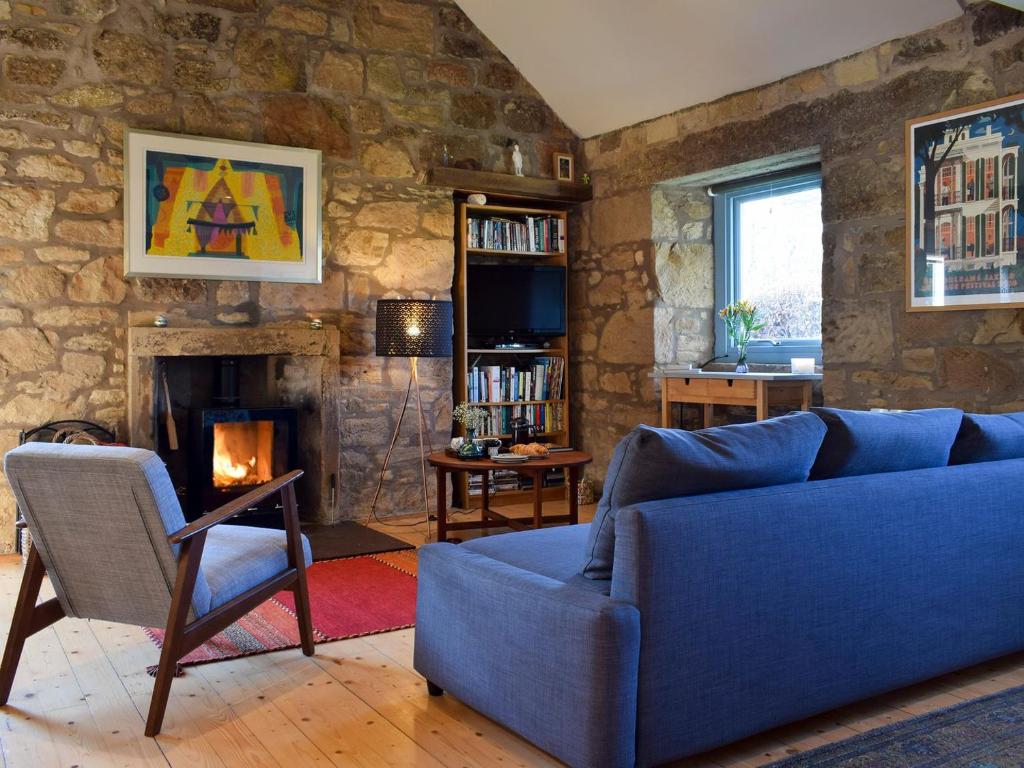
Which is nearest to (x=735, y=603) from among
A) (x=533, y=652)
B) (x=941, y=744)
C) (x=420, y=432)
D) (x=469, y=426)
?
(x=533, y=652)

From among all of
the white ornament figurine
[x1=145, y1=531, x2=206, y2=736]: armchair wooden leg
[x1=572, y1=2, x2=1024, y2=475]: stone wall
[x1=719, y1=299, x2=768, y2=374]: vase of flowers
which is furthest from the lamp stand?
[x1=145, y1=531, x2=206, y2=736]: armchair wooden leg

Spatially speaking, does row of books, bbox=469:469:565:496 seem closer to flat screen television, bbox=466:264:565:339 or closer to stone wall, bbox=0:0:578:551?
stone wall, bbox=0:0:578:551

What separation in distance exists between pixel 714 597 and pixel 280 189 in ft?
13.5

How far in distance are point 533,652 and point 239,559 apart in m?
1.15

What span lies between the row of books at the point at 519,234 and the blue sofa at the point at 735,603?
3.63 metres

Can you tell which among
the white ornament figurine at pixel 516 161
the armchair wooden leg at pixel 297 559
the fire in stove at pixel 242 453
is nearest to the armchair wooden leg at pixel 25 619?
the armchair wooden leg at pixel 297 559

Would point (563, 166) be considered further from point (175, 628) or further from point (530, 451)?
point (175, 628)

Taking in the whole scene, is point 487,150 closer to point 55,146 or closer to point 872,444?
point 55,146

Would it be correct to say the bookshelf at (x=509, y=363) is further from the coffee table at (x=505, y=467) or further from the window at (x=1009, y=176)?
the window at (x=1009, y=176)

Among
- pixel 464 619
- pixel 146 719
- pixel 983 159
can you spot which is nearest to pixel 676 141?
pixel 983 159

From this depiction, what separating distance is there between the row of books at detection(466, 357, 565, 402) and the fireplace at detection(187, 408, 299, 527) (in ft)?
4.27

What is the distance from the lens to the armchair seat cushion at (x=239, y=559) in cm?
291

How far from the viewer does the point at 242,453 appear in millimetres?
5570

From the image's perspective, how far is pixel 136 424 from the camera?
5215 mm
